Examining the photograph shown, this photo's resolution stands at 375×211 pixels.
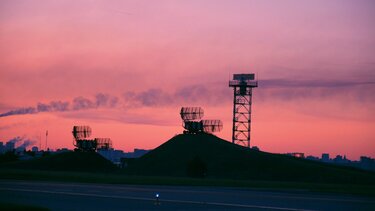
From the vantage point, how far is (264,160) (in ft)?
423

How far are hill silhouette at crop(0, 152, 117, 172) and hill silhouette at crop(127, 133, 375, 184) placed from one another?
1803 centimetres

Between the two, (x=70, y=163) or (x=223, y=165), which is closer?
(x=223, y=165)

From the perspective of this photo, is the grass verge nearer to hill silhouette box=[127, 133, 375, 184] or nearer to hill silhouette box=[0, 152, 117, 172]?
hill silhouette box=[127, 133, 375, 184]

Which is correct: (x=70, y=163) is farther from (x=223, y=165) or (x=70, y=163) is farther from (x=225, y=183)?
(x=225, y=183)

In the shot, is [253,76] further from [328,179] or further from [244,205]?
[244,205]

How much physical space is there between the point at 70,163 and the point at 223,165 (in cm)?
4754

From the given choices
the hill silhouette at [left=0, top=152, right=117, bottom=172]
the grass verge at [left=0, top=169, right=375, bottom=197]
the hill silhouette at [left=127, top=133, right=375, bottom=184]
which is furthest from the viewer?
the hill silhouette at [left=0, top=152, right=117, bottom=172]

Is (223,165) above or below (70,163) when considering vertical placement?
above

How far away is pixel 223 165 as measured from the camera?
413ft

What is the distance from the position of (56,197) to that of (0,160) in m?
141

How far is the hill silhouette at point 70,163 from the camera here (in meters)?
149

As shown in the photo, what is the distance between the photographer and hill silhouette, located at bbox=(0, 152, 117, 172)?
490ft

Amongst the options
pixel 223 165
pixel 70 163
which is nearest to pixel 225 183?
pixel 223 165

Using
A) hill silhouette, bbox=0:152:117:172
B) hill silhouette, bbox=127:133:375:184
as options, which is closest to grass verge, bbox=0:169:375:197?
hill silhouette, bbox=127:133:375:184
